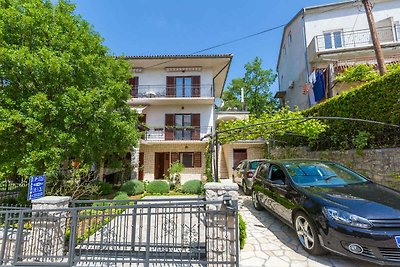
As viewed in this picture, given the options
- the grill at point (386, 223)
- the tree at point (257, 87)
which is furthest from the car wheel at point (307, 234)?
the tree at point (257, 87)

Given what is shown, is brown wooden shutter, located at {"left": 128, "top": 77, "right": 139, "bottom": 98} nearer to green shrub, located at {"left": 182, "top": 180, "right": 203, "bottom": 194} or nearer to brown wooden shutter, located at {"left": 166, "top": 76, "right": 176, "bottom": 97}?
brown wooden shutter, located at {"left": 166, "top": 76, "right": 176, "bottom": 97}

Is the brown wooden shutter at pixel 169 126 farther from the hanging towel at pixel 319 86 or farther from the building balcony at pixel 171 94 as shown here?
the hanging towel at pixel 319 86

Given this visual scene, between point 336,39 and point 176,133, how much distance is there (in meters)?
14.4

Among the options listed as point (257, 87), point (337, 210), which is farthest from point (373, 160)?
point (257, 87)

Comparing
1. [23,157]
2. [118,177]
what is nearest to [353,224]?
[23,157]

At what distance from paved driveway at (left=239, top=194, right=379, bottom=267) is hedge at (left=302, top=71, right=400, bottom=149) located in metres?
4.70

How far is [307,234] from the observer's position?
3670 mm

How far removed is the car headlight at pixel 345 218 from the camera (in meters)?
2.92

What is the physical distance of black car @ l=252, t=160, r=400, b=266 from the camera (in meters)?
2.82

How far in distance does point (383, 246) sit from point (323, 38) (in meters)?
16.4

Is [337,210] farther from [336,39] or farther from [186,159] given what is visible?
[336,39]

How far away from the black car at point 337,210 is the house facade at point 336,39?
395 inches

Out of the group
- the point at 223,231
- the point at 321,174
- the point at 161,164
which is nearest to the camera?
the point at 223,231

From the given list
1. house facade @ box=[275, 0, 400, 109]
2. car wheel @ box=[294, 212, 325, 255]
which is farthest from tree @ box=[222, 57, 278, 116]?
car wheel @ box=[294, 212, 325, 255]
